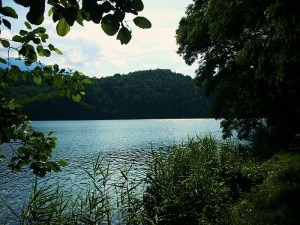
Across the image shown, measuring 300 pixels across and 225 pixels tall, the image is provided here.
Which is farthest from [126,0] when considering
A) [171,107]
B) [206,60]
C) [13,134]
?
[171,107]

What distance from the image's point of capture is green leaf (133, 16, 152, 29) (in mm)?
1888

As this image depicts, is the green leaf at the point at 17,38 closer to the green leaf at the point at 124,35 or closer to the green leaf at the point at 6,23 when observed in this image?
the green leaf at the point at 6,23

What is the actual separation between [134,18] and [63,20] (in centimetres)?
43

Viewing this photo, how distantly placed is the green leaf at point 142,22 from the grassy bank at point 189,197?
6221 mm

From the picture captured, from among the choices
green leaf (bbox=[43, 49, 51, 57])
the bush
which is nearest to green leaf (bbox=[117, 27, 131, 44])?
green leaf (bbox=[43, 49, 51, 57])

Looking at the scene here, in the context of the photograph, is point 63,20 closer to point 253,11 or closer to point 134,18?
point 134,18

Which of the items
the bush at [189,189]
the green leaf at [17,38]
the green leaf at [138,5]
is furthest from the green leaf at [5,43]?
the bush at [189,189]

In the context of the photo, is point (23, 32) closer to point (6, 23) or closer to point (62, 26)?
point (6, 23)

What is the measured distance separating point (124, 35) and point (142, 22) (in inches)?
5.9

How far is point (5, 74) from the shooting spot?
3.70 metres

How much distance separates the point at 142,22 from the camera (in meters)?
1.89

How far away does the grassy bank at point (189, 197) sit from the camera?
811cm

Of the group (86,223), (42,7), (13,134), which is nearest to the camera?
(42,7)

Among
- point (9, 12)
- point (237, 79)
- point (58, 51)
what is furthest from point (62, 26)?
point (237, 79)
